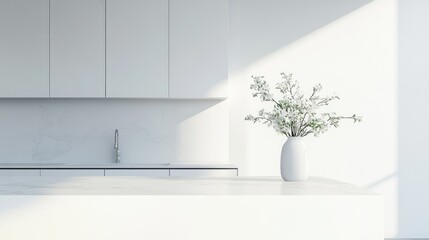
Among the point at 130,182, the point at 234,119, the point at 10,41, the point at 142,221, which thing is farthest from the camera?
the point at 234,119

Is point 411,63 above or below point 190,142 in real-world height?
above

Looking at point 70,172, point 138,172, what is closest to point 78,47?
point 70,172

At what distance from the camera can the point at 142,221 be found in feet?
8.30

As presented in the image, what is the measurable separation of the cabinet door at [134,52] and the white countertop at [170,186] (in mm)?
2069

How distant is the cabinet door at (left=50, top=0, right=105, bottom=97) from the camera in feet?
17.3

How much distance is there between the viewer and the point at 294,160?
10.00 feet

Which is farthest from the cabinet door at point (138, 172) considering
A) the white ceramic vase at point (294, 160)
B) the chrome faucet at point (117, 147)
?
the white ceramic vase at point (294, 160)

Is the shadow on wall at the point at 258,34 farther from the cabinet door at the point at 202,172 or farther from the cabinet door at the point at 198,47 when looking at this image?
the cabinet door at the point at 202,172

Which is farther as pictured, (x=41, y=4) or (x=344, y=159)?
(x=344, y=159)

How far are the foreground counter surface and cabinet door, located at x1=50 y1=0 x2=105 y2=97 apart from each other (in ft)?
9.00

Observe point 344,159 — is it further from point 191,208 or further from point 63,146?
point 191,208

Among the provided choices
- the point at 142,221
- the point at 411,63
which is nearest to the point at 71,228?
the point at 142,221

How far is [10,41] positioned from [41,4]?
15.5 inches

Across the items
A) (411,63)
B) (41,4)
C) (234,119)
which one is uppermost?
(41,4)
